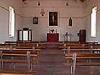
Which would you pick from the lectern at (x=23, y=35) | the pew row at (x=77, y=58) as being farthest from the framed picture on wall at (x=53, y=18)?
the pew row at (x=77, y=58)

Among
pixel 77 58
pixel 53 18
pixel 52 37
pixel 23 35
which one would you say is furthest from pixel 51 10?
pixel 77 58

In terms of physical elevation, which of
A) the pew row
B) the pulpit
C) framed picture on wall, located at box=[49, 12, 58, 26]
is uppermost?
framed picture on wall, located at box=[49, 12, 58, 26]

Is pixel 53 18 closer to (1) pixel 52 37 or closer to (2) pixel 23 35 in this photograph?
(1) pixel 52 37

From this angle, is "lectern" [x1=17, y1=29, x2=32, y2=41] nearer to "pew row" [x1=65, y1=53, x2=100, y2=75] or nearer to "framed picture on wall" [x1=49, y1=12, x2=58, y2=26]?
"framed picture on wall" [x1=49, y1=12, x2=58, y2=26]

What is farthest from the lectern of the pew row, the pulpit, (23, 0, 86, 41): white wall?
the pew row

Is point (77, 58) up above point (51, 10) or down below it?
below

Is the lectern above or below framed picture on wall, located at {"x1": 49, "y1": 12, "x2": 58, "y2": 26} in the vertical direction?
below

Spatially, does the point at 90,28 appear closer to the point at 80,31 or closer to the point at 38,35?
the point at 80,31

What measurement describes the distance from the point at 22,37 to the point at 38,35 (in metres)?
4.04

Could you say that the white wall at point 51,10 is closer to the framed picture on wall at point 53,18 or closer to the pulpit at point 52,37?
the framed picture on wall at point 53,18

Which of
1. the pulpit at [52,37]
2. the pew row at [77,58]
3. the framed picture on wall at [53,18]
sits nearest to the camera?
the pew row at [77,58]

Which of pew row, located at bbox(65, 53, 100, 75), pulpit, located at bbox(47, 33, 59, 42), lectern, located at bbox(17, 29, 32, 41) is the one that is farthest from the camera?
pulpit, located at bbox(47, 33, 59, 42)

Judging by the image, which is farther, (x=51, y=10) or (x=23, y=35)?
(x=51, y=10)

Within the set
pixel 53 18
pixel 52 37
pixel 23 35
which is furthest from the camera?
pixel 53 18
